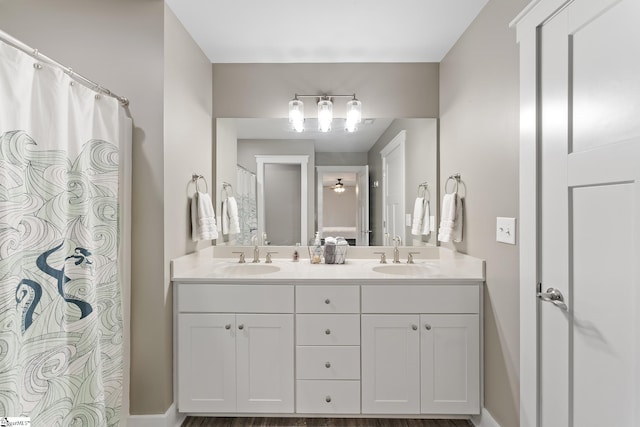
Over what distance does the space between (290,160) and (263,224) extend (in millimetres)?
539

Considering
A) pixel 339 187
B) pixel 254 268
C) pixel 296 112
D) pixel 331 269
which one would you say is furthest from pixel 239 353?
pixel 296 112

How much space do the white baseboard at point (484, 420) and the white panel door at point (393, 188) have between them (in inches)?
45.2

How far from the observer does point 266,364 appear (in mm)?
1843

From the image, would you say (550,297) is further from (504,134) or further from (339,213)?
(339,213)

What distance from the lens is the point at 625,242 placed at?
1.00m

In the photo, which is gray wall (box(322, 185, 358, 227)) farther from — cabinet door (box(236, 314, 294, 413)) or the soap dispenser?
cabinet door (box(236, 314, 294, 413))

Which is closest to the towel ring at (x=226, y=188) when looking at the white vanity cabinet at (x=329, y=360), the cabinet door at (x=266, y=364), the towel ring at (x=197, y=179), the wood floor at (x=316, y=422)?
the towel ring at (x=197, y=179)

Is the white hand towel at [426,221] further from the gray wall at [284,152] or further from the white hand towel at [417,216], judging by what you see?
the gray wall at [284,152]

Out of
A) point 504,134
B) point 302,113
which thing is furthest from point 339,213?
point 504,134

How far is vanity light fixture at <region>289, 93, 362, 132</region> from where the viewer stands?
93.3 inches

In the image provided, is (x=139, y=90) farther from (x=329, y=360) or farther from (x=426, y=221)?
(x=426, y=221)

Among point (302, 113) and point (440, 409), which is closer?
point (440, 409)

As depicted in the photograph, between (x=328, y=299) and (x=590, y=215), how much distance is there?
123cm

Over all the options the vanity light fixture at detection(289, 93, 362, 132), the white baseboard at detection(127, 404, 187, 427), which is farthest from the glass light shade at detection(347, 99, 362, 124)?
the white baseboard at detection(127, 404, 187, 427)
